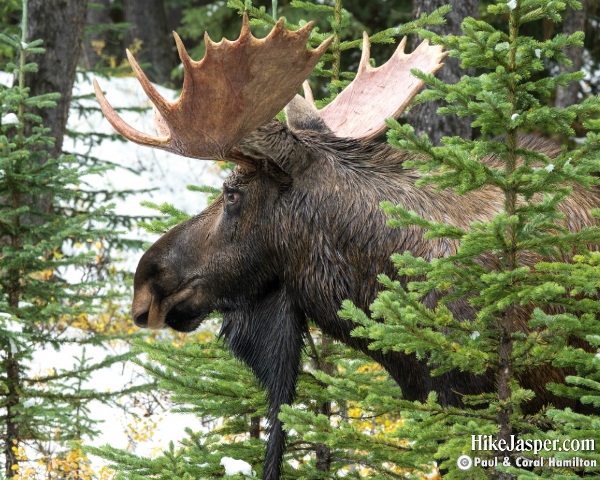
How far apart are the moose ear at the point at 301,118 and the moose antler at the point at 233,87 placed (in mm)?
504

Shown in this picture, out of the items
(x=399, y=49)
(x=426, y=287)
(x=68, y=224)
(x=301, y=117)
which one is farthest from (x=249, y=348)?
(x=68, y=224)

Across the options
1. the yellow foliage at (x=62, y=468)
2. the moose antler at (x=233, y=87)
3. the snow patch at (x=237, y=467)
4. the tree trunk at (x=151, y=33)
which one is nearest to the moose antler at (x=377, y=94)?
the moose antler at (x=233, y=87)

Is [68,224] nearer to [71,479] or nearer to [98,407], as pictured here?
[71,479]

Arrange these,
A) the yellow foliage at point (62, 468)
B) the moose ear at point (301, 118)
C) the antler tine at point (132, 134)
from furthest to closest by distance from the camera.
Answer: the yellow foliage at point (62, 468) < the moose ear at point (301, 118) < the antler tine at point (132, 134)

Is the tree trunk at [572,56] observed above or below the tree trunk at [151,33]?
below

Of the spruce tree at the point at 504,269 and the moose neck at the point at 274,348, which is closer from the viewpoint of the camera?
the spruce tree at the point at 504,269

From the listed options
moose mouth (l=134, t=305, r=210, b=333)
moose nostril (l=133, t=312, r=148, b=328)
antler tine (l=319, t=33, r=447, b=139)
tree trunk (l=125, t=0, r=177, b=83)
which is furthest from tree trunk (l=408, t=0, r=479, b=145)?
tree trunk (l=125, t=0, r=177, b=83)

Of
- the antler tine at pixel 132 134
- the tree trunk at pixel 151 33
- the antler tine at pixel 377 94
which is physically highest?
the tree trunk at pixel 151 33

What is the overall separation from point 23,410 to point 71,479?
1.18 metres

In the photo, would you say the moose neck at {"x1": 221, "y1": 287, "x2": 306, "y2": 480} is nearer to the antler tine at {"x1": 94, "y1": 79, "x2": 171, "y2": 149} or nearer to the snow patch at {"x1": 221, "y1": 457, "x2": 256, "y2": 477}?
the snow patch at {"x1": 221, "y1": 457, "x2": 256, "y2": 477}

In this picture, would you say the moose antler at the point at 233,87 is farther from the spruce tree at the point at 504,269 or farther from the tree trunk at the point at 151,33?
the tree trunk at the point at 151,33

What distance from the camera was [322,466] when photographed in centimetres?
467

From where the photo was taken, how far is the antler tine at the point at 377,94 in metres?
4.54

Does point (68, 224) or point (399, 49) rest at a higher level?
point (399, 49)
